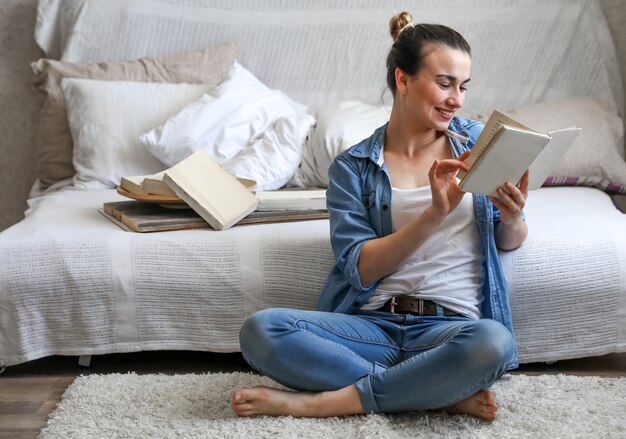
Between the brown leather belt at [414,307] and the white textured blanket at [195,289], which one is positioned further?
the white textured blanket at [195,289]

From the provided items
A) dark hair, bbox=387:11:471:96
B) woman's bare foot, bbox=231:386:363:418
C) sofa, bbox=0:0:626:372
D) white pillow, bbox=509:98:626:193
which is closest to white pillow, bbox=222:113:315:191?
sofa, bbox=0:0:626:372

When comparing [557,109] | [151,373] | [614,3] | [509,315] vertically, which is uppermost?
[614,3]

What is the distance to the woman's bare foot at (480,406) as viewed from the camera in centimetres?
169

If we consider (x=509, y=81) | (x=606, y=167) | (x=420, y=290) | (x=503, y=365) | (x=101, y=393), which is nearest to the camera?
(x=503, y=365)

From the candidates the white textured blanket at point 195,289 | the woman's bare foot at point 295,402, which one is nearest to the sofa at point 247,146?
the white textured blanket at point 195,289

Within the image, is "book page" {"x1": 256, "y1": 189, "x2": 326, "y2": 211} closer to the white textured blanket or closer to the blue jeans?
the white textured blanket

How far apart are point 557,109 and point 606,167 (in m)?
0.23

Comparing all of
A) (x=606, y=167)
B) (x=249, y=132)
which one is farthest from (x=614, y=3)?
(x=249, y=132)

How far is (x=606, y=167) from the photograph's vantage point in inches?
102

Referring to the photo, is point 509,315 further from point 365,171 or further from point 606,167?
point 606,167

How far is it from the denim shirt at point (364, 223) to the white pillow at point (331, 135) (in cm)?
59

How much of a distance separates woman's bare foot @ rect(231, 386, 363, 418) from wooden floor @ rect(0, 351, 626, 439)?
395mm

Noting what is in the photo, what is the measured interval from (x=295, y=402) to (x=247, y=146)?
1100mm

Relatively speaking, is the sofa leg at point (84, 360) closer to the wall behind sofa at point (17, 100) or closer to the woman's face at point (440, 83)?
the woman's face at point (440, 83)
